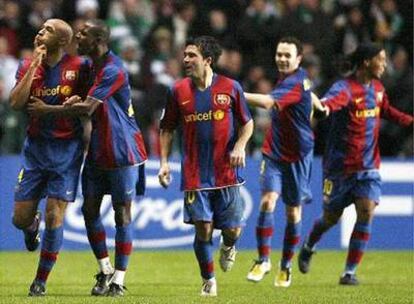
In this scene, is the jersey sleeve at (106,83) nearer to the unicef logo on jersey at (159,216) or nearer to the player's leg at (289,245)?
the player's leg at (289,245)

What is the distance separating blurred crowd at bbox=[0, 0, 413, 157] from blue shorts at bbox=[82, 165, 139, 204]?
7.01m

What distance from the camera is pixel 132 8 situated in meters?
22.4

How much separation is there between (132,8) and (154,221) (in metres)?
4.05

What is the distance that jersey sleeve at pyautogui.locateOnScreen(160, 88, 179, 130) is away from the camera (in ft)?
43.9

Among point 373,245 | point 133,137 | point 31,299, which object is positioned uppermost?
point 133,137

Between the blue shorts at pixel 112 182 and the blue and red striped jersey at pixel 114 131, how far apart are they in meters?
0.08

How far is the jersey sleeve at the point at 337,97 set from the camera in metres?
15.1

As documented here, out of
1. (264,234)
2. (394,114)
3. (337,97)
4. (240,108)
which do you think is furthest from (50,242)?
(394,114)

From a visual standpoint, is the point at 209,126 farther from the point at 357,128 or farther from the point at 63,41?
the point at 357,128

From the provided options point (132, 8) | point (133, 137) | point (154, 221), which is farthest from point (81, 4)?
point (133, 137)

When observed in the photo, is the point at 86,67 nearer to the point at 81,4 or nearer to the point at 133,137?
the point at 133,137

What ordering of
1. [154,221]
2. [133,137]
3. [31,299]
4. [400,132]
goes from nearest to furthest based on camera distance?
[31,299] → [133,137] → [154,221] → [400,132]

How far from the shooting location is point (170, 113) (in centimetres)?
1341

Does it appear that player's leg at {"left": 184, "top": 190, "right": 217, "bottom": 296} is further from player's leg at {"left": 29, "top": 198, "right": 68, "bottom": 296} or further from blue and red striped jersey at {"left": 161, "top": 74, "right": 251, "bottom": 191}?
player's leg at {"left": 29, "top": 198, "right": 68, "bottom": 296}
